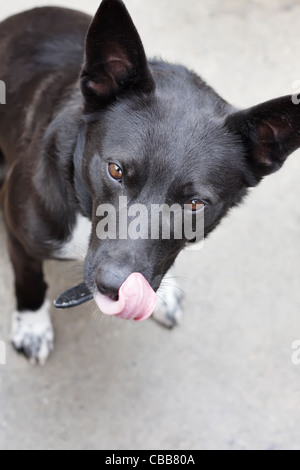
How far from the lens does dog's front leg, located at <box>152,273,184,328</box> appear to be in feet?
12.7

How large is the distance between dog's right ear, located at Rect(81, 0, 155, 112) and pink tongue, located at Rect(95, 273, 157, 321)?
721 millimetres

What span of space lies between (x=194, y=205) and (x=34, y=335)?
5.07 ft

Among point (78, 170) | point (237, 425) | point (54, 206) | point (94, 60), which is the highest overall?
point (94, 60)

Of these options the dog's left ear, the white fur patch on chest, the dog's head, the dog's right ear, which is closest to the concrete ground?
the white fur patch on chest

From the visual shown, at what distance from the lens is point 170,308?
387 cm

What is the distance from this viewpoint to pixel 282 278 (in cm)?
415

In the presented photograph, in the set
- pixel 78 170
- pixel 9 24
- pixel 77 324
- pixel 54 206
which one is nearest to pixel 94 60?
pixel 78 170

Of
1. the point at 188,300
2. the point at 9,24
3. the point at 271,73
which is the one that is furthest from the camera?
the point at 271,73

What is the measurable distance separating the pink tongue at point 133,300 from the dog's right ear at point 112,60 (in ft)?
2.37

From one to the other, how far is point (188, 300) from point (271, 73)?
181 cm

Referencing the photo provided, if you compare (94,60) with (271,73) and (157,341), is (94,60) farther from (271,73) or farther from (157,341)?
(271,73)

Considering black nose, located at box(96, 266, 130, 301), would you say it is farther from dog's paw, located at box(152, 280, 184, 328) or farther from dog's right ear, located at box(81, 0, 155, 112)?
dog's paw, located at box(152, 280, 184, 328)

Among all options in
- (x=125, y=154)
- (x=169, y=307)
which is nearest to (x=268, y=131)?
(x=125, y=154)

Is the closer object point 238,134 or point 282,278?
point 238,134
